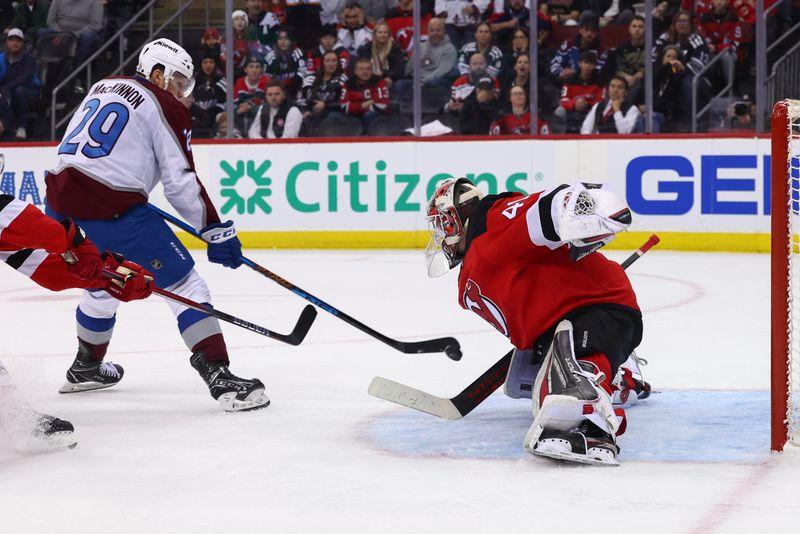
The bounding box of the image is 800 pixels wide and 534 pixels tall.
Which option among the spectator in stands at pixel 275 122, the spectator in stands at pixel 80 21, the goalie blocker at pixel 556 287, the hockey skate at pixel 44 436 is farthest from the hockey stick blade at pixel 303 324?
the spectator in stands at pixel 80 21

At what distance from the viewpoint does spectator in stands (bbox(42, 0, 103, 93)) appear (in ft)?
30.6

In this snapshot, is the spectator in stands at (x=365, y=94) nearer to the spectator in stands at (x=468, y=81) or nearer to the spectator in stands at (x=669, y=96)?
the spectator in stands at (x=468, y=81)

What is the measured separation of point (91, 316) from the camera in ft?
12.0

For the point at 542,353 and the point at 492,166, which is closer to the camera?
the point at 542,353

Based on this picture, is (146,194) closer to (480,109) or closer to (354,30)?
(480,109)

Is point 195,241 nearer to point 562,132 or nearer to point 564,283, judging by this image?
point 562,132

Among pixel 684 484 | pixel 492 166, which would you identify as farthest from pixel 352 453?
pixel 492 166

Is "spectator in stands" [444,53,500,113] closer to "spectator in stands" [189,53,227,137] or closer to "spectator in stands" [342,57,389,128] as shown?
"spectator in stands" [342,57,389,128]

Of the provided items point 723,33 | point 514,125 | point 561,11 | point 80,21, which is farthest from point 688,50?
point 80,21

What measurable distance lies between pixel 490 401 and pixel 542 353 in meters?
0.52

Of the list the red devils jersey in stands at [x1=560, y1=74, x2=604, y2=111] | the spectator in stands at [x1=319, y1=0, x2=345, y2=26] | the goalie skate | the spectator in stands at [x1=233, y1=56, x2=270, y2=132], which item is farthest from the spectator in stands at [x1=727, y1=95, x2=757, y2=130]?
the goalie skate

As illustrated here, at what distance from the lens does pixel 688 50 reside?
8055mm

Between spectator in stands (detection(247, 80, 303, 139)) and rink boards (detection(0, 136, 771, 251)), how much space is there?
0.09 m

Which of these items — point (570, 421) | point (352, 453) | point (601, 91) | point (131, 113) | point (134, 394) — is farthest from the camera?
point (601, 91)
